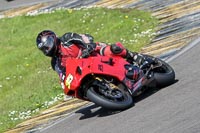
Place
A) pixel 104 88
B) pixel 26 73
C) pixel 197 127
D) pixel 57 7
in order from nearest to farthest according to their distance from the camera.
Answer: pixel 197 127 → pixel 104 88 → pixel 26 73 → pixel 57 7

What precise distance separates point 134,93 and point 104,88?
1.93 feet

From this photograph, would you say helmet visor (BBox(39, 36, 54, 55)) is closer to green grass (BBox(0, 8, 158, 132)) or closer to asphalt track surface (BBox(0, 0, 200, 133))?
asphalt track surface (BBox(0, 0, 200, 133))

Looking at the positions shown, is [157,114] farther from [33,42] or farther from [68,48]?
[33,42]

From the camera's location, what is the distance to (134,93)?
10.5 m

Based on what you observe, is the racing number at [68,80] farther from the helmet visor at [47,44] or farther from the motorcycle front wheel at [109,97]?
the helmet visor at [47,44]

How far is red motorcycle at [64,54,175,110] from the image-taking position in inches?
398

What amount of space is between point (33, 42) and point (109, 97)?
390 inches

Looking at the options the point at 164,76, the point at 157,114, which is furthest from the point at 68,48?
the point at 157,114

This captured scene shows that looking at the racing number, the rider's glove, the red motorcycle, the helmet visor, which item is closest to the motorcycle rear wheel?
the red motorcycle

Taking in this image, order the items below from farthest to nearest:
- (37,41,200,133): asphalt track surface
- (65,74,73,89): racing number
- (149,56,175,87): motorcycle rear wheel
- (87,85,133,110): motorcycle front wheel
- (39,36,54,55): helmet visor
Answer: (149,56,175,87): motorcycle rear wheel, (39,36,54,55): helmet visor, (65,74,73,89): racing number, (87,85,133,110): motorcycle front wheel, (37,41,200,133): asphalt track surface

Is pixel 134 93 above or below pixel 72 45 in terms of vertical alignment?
below

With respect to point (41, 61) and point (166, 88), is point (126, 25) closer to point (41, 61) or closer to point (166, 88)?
point (41, 61)

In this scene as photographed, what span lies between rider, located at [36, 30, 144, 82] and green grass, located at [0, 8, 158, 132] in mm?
2137

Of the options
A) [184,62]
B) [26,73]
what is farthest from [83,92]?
[26,73]
